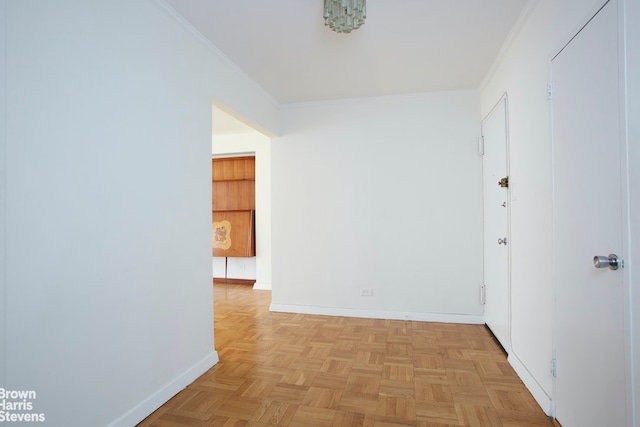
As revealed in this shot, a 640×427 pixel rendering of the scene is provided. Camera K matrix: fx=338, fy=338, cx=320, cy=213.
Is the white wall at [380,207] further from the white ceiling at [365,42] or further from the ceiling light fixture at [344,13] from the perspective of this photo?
the ceiling light fixture at [344,13]

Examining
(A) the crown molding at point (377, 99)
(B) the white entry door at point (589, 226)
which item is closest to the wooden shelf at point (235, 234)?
(A) the crown molding at point (377, 99)

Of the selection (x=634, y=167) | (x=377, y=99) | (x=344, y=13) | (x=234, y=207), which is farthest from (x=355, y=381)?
(x=234, y=207)

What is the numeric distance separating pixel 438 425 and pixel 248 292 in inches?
150

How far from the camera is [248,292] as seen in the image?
5.22 meters

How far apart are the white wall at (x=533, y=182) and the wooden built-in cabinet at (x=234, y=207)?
4029 millimetres

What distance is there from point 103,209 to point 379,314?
2960 millimetres

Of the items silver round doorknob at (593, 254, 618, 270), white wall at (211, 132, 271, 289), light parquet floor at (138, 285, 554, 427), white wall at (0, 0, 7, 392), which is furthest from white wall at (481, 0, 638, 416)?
white wall at (211, 132, 271, 289)

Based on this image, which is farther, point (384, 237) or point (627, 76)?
point (384, 237)

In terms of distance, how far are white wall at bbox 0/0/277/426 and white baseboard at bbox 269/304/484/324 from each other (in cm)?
159

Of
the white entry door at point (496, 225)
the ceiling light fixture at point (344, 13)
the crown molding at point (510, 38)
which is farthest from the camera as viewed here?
the white entry door at point (496, 225)

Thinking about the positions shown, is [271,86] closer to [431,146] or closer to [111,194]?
[431,146]

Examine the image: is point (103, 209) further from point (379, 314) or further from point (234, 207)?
point (234, 207)

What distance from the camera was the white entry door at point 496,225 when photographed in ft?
8.96

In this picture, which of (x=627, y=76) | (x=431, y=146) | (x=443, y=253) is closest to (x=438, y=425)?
(x=627, y=76)
